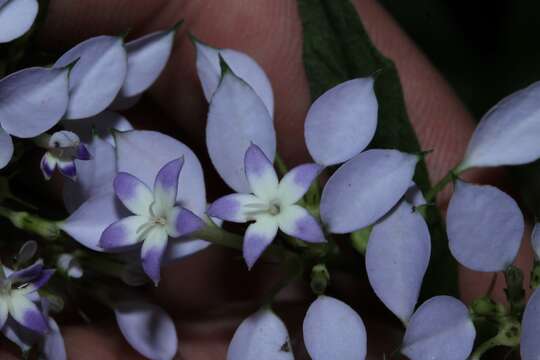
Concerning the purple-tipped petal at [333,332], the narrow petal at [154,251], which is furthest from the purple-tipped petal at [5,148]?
the purple-tipped petal at [333,332]

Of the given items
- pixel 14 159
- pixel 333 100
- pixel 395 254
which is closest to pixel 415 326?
pixel 395 254

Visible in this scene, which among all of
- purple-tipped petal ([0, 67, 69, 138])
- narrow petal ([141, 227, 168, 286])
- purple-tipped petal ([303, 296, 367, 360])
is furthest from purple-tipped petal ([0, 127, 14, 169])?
purple-tipped petal ([303, 296, 367, 360])

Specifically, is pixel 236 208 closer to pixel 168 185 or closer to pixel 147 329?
pixel 168 185

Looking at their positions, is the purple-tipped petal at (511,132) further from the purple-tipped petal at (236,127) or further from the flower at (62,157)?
the flower at (62,157)

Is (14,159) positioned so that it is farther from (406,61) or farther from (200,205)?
(406,61)

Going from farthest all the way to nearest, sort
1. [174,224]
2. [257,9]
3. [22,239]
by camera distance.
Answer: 1. [257,9]
2. [22,239]
3. [174,224]

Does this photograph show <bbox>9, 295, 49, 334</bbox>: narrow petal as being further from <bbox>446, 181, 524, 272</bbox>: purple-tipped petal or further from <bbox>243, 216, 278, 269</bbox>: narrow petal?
<bbox>446, 181, 524, 272</bbox>: purple-tipped petal
